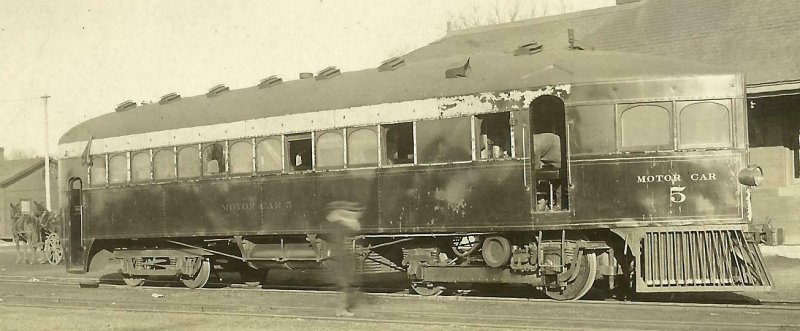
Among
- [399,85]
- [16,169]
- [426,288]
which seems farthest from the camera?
[16,169]

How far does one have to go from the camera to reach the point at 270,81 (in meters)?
17.2

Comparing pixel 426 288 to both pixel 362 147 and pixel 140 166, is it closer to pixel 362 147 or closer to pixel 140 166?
pixel 362 147

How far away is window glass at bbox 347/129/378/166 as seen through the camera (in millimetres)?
14211

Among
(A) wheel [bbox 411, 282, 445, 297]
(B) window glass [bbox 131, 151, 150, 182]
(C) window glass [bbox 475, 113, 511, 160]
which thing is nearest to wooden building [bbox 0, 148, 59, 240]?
(B) window glass [bbox 131, 151, 150, 182]

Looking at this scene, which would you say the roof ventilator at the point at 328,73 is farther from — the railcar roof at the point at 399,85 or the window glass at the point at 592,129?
the window glass at the point at 592,129

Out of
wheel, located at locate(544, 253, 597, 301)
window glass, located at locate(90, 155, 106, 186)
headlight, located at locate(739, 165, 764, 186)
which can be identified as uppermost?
window glass, located at locate(90, 155, 106, 186)

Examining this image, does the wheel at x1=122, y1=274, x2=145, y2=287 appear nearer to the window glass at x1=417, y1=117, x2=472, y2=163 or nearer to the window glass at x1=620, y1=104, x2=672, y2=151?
the window glass at x1=417, y1=117, x2=472, y2=163

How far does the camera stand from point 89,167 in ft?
61.3

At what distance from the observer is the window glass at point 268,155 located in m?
15.5

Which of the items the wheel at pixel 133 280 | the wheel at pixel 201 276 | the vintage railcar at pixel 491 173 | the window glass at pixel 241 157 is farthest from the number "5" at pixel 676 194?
the wheel at pixel 133 280

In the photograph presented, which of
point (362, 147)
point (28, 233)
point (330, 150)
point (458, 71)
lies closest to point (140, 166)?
point (330, 150)

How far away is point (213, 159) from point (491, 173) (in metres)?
5.74

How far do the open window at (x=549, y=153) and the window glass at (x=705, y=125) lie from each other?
1.59 meters

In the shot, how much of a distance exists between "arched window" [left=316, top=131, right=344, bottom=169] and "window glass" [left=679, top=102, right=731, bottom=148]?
5.18 m
